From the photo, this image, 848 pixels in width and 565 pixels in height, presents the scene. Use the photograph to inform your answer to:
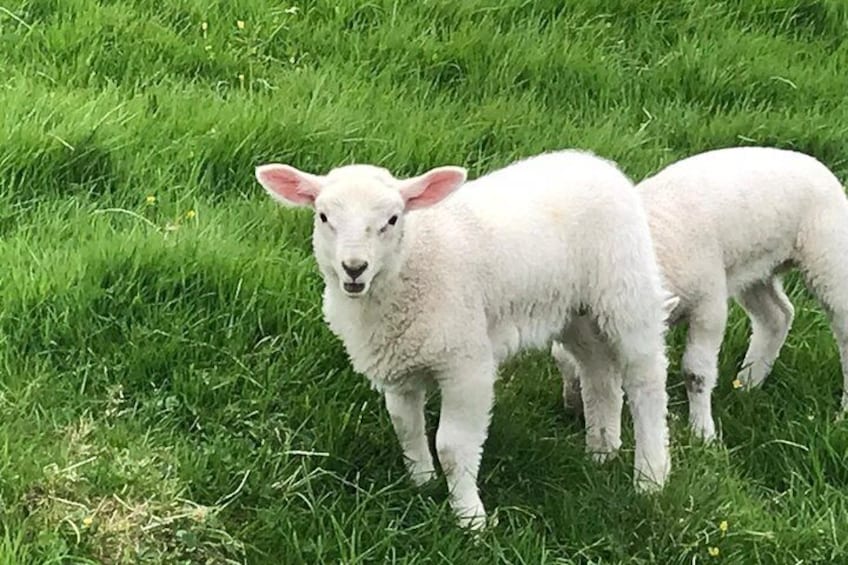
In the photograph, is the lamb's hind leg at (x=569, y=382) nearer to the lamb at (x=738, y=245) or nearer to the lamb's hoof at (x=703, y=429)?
the lamb at (x=738, y=245)

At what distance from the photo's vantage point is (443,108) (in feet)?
21.6

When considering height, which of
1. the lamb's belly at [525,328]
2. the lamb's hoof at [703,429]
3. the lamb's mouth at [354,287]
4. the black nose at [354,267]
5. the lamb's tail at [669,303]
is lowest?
the lamb's hoof at [703,429]

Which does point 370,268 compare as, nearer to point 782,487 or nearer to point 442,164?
point 782,487

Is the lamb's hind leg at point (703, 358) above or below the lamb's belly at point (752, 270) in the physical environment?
below

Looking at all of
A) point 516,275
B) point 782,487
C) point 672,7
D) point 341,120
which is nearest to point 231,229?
point 341,120

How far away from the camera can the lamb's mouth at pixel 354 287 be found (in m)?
3.79

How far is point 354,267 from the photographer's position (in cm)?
376

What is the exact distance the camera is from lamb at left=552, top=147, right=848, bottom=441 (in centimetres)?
492

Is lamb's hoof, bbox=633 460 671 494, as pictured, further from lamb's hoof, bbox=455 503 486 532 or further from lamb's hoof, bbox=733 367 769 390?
lamb's hoof, bbox=733 367 769 390

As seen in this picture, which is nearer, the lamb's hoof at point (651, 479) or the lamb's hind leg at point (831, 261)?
the lamb's hoof at point (651, 479)

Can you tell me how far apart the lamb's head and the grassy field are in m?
0.70

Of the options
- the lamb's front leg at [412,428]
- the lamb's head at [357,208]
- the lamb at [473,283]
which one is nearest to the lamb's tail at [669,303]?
the lamb at [473,283]

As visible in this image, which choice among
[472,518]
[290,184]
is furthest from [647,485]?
[290,184]

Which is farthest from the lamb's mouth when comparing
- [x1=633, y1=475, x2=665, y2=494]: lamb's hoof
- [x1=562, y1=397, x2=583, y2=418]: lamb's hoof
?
[x1=562, y1=397, x2=583, y2=418]: lamb's hoof
